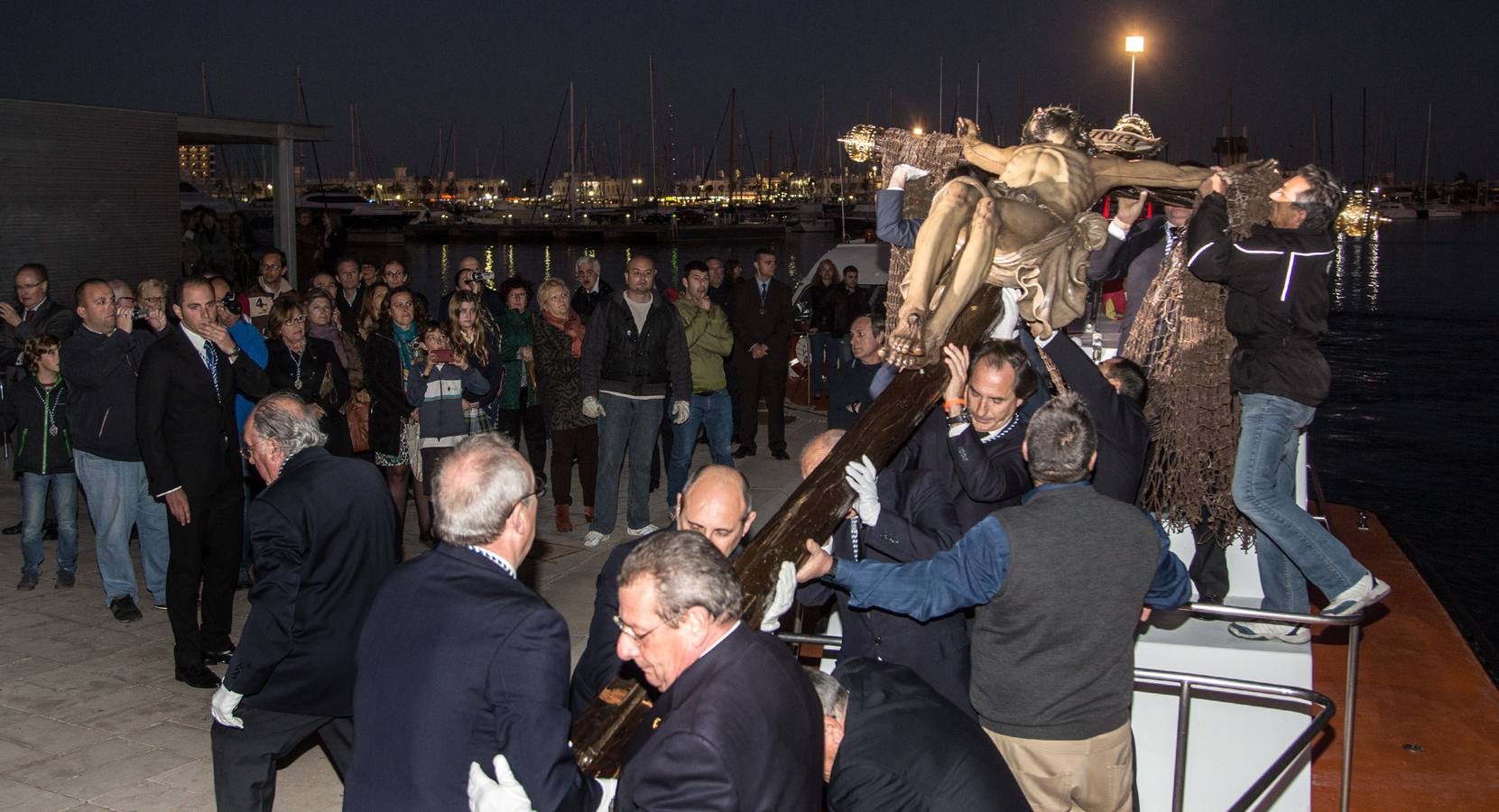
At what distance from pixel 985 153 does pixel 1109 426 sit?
1.09m

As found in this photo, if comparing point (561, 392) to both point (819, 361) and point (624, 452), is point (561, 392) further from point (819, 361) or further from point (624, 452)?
point (819, 361)

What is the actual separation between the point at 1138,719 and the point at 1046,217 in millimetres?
2134

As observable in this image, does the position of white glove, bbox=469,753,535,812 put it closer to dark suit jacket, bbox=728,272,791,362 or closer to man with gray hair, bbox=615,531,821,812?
man with gray hair, bbox=615,531,821,812

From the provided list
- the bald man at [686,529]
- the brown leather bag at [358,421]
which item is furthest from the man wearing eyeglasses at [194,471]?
the bald man at [686,529]

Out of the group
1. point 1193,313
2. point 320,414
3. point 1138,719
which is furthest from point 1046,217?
point 320,414

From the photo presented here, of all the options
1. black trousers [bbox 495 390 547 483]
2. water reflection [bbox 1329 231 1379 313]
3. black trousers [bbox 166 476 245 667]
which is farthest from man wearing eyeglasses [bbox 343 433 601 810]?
water reflection [bbox 1329 231 1379 313]

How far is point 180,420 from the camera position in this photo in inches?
234

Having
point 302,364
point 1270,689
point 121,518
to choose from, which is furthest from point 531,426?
point 1270,689

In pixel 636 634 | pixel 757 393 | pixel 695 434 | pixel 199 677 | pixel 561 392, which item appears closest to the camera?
pixel 636 634

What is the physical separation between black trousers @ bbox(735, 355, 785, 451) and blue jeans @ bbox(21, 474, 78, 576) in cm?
537

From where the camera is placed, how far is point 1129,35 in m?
7.21

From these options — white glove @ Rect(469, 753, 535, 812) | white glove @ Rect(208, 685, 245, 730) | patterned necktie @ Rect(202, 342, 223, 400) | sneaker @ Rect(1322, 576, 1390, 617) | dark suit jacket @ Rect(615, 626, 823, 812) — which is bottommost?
white glove @ Rect(208, 685, 245, 730)

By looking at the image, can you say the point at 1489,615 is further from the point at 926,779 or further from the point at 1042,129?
the point at 926,779

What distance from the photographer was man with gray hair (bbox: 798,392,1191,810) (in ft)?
11.3
